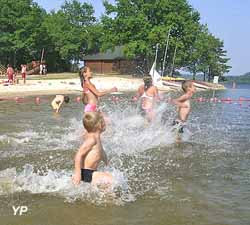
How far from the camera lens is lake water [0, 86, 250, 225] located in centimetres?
643

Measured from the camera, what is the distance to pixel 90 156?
677 centimetres

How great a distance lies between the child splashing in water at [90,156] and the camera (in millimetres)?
6652

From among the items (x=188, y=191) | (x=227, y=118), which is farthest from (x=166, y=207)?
(x=227, y=118)

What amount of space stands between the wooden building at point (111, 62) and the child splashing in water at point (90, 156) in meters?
67.7

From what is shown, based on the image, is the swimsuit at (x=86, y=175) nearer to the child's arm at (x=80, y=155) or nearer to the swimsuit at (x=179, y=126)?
the child's arm at (x=80, y=155)

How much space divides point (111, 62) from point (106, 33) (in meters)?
7.16

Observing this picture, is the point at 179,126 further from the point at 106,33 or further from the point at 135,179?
the point at 106,33

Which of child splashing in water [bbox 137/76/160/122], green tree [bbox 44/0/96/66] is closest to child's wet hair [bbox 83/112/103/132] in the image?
child splashing in water [bbox 137/76/160/122]

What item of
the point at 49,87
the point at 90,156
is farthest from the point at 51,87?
the point at 90,156

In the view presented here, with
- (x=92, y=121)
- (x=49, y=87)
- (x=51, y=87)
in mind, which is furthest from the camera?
(x=51, y=87)

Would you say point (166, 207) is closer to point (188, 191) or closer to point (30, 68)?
point (188, 191)

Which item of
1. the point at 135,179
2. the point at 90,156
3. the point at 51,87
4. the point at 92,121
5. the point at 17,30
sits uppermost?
the point at 17,30

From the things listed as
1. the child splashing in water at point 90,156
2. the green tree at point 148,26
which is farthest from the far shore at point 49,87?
the child splashing in water at point 90,156

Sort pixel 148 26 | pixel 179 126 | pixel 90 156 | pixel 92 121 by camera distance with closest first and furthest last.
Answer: pixel 92 121, pixel 90 156, pixel 179 126, pixel 148 26
